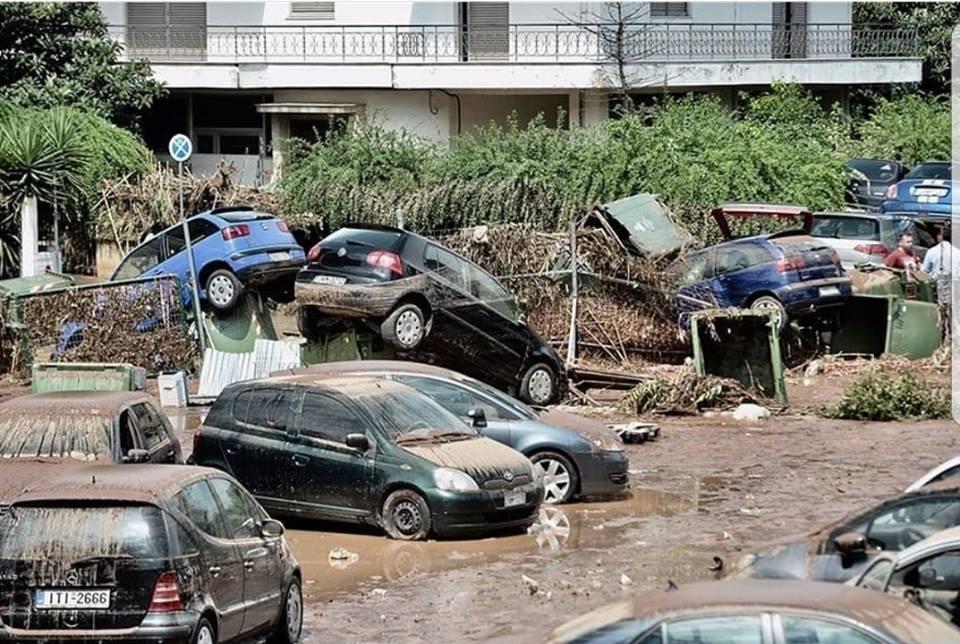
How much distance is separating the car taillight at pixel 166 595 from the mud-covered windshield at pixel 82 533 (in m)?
0.15

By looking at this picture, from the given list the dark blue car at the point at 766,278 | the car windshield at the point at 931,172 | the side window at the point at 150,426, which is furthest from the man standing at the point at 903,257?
the side window at the point at 150,426

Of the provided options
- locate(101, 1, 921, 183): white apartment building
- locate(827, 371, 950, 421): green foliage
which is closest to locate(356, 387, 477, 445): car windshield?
locate(827, 371, 950, 421): green foliage

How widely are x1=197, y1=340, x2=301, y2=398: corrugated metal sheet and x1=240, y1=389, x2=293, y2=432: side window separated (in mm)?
6530

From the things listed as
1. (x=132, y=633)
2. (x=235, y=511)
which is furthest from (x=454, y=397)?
(x=132, y=633)

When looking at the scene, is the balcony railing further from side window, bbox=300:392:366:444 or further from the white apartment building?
side window, bbox=300:392:366:444

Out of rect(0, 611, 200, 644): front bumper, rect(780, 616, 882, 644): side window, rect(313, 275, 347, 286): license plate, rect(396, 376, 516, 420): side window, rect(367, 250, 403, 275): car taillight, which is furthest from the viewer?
rect(313, 275, 347, 286): license plate

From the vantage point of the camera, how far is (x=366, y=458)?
626 inches

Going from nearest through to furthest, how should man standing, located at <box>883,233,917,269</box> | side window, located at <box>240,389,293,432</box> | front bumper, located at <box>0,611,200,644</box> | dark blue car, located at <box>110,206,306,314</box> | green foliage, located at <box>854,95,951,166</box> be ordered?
front bumper, located at <box>0,611,200,644</box> → side window, located at <box>240,389,293,432</box> → dark blue car, located at <box>110,206,306,314</box> → man standing, located at <box>883,233,917,269</box> → green foliage, located at <box>854,95,951,166</box>

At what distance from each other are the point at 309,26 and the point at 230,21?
6.93 feet

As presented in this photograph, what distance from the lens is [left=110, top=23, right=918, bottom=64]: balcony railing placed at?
38812 mm

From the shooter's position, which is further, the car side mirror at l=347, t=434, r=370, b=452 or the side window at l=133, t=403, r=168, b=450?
the car side mirror at l=347, t=434, r=370, b=452

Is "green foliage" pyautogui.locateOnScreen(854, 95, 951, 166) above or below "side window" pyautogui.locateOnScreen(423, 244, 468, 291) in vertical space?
above

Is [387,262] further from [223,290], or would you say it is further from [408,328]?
[223,290]

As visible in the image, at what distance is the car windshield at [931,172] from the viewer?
113 feet
